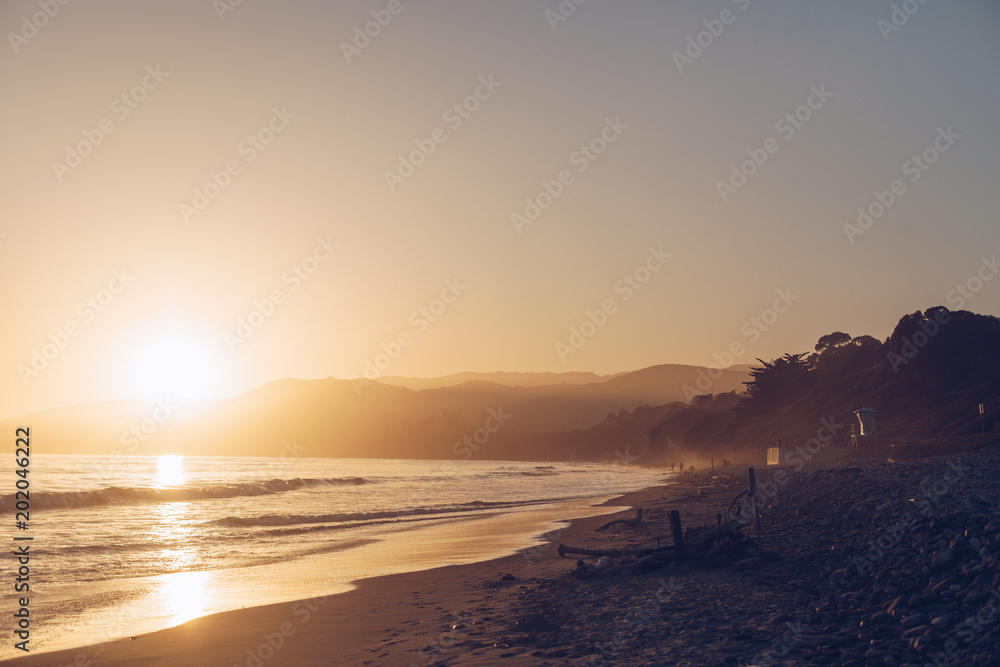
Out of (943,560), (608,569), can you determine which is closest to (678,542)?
(608,569)

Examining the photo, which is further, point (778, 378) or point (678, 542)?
point (778, 378)

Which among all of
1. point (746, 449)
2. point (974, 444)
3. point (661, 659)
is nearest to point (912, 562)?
point (661, 659)

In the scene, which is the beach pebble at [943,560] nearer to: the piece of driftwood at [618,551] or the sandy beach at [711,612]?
the sandy beach at [711,612]

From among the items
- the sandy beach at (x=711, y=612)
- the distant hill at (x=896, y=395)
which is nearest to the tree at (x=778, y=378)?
the distant hill at (x=896, y=395)

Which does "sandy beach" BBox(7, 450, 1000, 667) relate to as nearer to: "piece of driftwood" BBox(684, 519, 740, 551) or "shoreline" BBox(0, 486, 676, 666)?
"shoreline" BBox(0, 486, 676, 666)

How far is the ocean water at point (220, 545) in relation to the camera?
13.3 meters

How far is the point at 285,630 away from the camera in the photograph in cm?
1130

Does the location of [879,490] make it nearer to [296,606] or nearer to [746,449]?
[296,606]

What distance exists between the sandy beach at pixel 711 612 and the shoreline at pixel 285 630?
0.14ft

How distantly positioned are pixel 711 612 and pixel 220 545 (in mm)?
18329

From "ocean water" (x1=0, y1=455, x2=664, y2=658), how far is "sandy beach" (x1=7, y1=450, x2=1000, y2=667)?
5.16 ft

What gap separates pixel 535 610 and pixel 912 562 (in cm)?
587

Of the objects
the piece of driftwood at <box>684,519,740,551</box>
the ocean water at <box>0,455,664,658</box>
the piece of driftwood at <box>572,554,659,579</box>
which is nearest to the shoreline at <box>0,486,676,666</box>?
the ocean water at <box>0,455,664,658</box>

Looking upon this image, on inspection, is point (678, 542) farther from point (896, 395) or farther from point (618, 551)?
point (896, 395)
